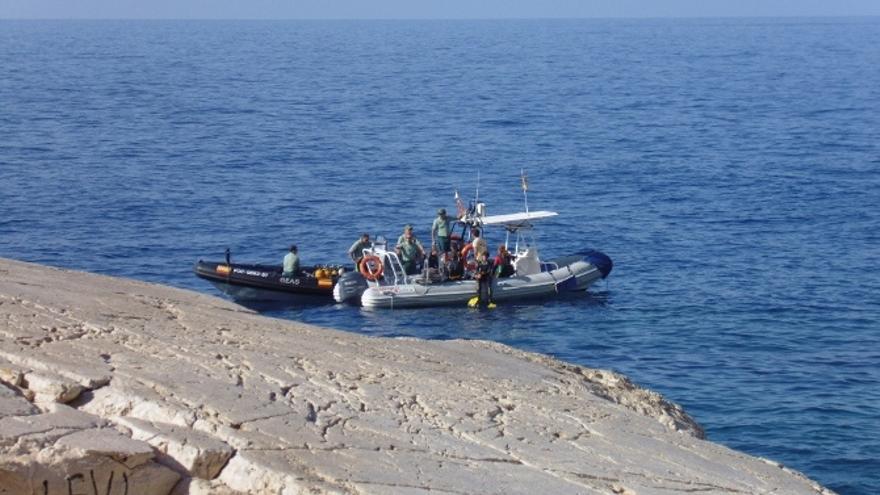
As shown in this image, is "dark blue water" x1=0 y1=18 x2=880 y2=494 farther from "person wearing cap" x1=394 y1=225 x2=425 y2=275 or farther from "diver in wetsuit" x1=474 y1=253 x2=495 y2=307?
"person wearing cap" x1=394 y1=225 x2=425 y2=275

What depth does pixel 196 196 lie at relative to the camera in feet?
160

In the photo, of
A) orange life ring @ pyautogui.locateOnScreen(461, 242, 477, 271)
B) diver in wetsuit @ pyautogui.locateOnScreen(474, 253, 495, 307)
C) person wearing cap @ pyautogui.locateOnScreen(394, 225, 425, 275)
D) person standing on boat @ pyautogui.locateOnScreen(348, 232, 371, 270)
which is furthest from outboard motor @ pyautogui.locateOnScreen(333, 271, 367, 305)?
diver in wetsuit @ pyautogui.locateOnScreen(474, 253, 495, 307)

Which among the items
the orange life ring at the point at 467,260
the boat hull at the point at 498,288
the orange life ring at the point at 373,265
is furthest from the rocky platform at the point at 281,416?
the orange life ring at the point at 467,260

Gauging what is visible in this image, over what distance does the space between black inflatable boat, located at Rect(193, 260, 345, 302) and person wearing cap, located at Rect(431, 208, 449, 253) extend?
8.16 feet

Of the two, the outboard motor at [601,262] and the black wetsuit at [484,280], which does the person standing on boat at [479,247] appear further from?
the outboard motor at [601,262]

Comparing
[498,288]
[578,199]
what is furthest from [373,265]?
[578,199]

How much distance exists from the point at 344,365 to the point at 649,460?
289 centimetres

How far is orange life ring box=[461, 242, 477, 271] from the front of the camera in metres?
33.4

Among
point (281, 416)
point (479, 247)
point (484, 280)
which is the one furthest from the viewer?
point (479, 247)

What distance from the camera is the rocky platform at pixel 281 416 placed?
920cm

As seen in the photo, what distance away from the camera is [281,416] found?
10477 millimetres

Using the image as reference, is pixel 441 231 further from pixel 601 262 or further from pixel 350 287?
pixel 601 262

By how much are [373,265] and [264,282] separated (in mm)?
2615

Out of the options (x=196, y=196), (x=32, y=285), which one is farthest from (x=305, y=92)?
(x=32, y=285)
